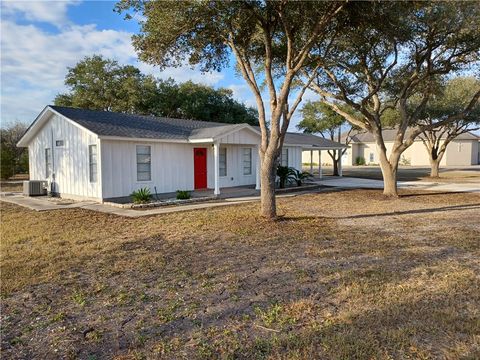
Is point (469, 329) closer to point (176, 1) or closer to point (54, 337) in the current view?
point (54, 337)

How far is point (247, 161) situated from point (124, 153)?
6.87 metres

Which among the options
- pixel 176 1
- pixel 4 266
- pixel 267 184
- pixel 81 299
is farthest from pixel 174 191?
pixel 81 299

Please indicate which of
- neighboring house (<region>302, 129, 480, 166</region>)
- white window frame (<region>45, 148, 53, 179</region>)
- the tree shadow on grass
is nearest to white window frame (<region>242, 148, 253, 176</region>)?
white window frame (<region>45, 148, 53, 179</region>)

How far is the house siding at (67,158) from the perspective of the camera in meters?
13.5

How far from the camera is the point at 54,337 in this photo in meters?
3.45

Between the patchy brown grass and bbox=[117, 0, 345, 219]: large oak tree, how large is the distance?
237cm

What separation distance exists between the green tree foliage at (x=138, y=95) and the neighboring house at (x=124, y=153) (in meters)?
13.5

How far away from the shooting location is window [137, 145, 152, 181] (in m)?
14.1

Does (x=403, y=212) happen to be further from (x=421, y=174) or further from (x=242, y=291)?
(x=421, y=174)

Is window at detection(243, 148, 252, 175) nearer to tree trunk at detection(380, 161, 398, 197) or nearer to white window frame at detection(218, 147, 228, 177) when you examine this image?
white window frame at detection(218, 147, 228, 177)

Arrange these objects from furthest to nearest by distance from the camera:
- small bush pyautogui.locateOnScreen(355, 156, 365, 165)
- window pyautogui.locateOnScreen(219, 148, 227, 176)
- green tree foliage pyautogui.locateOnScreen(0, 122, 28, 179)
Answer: small bush pyautogui.locateOnScreen(355, 156, 365, 165), green tree foliage pyautogui.locateOnScreen(0, 122, 28, 179), window pyautogui.locateOnScreen(219, 148, 227, 176)

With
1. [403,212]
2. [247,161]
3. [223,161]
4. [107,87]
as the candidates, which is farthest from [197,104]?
[403,212]

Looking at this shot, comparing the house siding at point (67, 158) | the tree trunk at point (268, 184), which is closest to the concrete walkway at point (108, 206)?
the house siding at point (67, 158)

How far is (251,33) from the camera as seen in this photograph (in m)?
10.2
